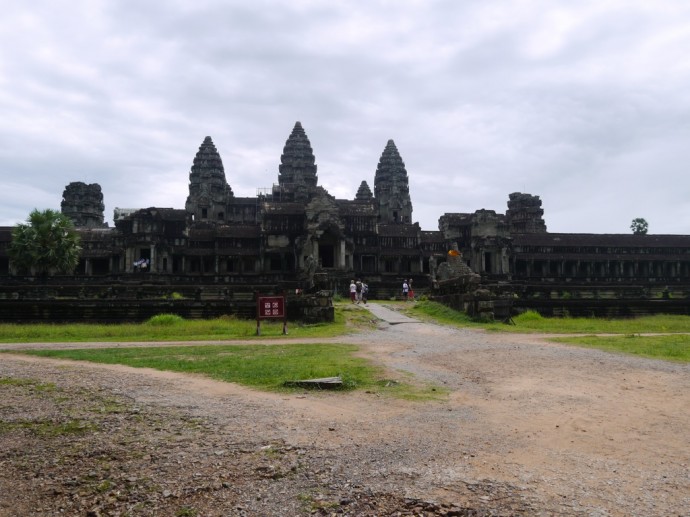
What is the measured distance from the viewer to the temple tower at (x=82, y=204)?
7531 centimetres

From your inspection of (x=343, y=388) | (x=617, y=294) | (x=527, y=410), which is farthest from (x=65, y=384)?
(x=617, y=294)

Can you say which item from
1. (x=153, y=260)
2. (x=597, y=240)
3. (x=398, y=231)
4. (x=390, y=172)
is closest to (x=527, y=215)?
(x=597, y=240)

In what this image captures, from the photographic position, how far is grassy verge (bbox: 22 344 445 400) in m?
9.88

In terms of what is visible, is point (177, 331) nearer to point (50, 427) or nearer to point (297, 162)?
point (50, 427)

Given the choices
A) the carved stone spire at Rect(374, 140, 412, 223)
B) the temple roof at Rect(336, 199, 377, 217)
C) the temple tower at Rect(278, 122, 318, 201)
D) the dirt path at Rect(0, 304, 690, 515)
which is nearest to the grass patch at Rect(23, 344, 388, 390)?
the dirt path at Rect(0, 304, 690, 515)

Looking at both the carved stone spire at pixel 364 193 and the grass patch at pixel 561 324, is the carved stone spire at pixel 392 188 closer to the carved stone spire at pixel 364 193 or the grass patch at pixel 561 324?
the carved stone spire at pixel 364 193

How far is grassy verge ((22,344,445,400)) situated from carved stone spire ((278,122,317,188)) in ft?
198

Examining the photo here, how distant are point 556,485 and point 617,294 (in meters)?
35.3

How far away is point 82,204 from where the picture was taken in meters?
75.6

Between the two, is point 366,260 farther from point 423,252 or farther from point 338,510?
point 338,510

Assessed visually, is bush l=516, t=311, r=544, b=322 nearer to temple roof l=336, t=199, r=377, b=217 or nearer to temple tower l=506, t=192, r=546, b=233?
temple roof l=336, t=199, r=377, b=217

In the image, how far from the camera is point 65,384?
9.93m

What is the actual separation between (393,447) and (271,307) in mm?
14237

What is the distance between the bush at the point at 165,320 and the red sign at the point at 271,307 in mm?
5162
